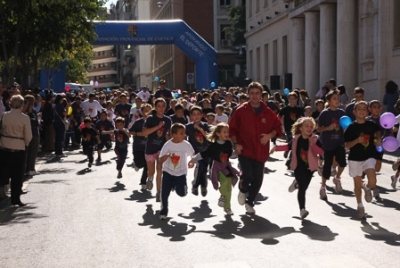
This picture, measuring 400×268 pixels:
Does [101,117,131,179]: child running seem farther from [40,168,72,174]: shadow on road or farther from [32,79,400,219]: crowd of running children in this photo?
[40,168,72,174]: shadow on road

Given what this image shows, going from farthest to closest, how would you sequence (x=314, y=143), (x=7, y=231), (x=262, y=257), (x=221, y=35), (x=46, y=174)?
(x=221, y=35) → (x=46, y=174) → (x=314, y=143) → (x=7, y=231) → (x=262, y=257)

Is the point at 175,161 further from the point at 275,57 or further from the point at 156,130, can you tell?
the point at 275,57

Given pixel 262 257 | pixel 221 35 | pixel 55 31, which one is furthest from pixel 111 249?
pixel 221 35

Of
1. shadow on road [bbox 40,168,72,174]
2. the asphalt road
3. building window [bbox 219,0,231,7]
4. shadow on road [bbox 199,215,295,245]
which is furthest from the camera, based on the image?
building window [bbox 219,0,231,7]

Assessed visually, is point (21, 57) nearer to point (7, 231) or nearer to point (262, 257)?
point (7, 231)

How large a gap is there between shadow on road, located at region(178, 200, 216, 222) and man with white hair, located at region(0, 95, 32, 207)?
3069mm

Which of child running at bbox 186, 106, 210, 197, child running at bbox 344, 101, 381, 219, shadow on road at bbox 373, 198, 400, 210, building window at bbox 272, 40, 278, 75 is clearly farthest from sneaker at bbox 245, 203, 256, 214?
building window at bbox 272, 40, 278, 75

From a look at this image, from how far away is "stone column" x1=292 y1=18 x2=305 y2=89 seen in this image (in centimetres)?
3994

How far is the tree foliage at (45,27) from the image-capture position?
2384 centimetres

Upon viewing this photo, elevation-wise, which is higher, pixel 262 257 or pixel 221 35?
pixel 221 35

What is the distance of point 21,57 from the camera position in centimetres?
2812

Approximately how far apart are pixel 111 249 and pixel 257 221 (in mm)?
2555

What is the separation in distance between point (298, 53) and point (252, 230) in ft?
101

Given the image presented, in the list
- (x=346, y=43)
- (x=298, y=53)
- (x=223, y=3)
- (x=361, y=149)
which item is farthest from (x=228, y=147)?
(x=223, y=3)
